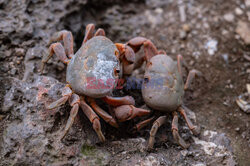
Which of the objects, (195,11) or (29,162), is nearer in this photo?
(29,162)

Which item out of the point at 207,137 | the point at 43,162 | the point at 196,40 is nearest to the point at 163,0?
the point at 196,40

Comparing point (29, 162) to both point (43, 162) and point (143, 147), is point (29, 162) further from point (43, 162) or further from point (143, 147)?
point (143, 147)

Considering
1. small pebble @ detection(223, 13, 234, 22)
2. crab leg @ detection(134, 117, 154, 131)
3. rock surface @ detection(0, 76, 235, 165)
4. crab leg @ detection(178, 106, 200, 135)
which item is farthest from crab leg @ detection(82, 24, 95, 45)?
small pebble @ detection(223, 13, 234, 22)

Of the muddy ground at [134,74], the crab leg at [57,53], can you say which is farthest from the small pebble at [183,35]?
the crab leg at [57,53]

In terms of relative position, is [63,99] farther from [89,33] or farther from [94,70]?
[89,33]

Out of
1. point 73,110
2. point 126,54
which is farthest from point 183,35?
point 73,110
